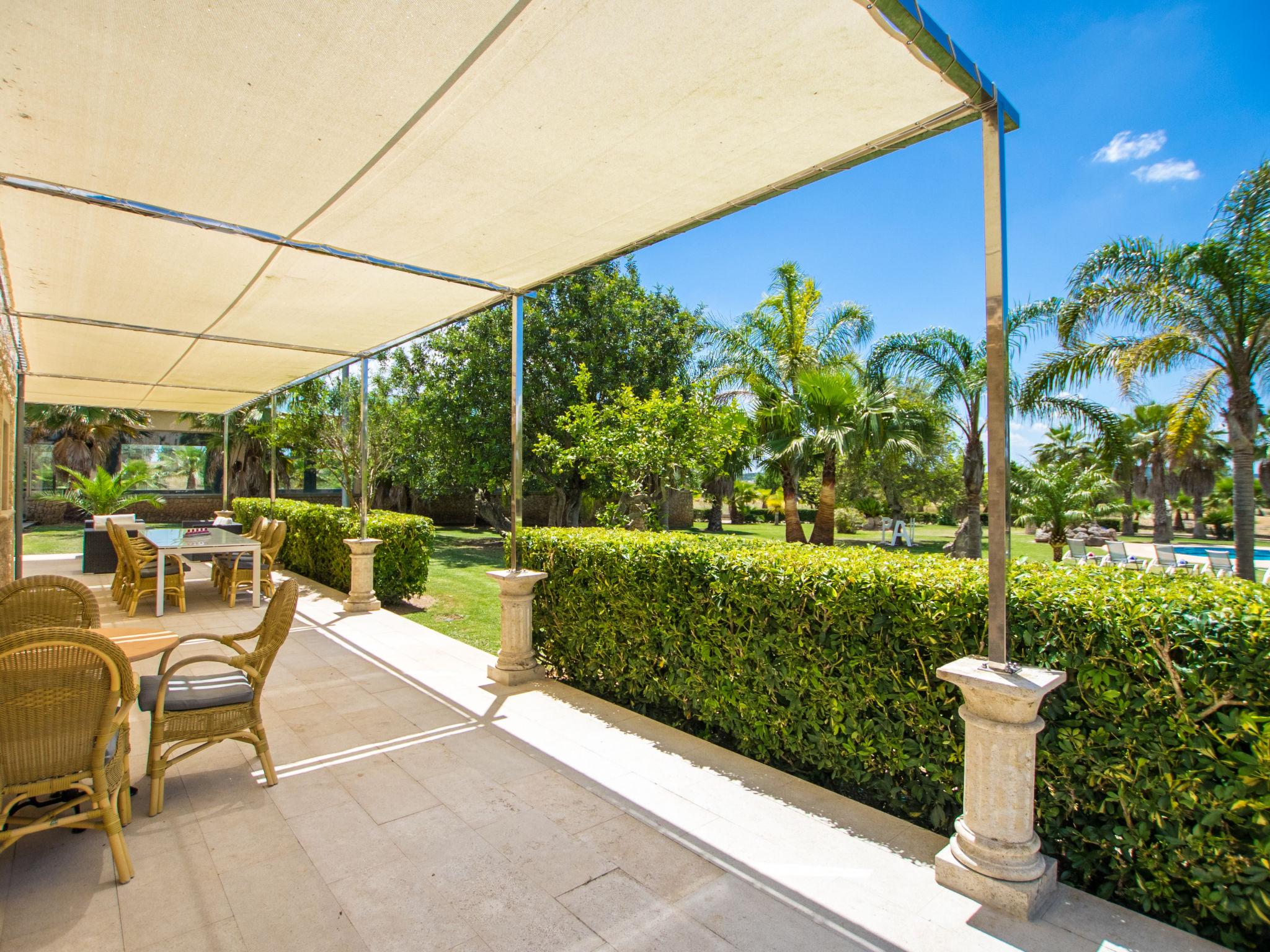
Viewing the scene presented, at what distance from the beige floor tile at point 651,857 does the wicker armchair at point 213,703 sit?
1.73 meters

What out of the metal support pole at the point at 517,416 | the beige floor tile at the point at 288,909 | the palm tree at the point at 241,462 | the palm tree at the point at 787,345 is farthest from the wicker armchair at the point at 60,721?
the palm tree at the point at 241,462

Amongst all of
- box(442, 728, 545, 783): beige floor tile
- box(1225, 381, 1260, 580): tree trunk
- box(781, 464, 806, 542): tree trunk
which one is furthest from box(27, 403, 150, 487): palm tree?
box(1225, 381, 1260, 580): tree trunk

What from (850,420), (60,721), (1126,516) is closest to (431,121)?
(60,721)

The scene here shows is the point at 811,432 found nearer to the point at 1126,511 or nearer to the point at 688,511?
the point at 688,511

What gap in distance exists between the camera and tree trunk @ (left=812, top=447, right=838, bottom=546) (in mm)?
15242

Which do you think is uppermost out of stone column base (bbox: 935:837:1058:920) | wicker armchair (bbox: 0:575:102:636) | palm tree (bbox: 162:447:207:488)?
palm tree (bbox: 162:447:207:488)

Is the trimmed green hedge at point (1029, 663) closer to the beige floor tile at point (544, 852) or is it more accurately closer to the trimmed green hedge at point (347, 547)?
the beige floor tile at point (544, 852)

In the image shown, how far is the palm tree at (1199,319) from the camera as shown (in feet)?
29.0

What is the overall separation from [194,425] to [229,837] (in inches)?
841

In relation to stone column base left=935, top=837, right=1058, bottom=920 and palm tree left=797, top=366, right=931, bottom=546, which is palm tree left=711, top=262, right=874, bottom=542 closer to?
palm tree left=797, top=366, right=931, bottom=546

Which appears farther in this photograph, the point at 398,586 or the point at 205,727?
the point at 398,586

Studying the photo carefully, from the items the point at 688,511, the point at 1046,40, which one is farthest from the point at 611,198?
the point at 688,511

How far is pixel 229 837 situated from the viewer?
2779 mm

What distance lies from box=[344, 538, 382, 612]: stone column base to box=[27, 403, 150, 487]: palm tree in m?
17.7
